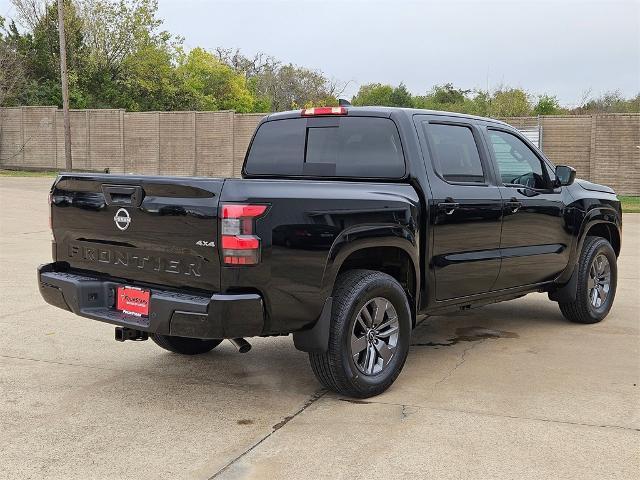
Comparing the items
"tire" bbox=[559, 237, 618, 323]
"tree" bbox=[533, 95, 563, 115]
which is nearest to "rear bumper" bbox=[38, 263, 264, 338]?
"tire" bbox=[559, 237, 618, 323]

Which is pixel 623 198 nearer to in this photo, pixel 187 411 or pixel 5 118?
pixel 187 411

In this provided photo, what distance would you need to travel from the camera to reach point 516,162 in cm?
642

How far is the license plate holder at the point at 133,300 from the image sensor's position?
4367 mm

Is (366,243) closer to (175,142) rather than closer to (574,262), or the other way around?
(574,262)

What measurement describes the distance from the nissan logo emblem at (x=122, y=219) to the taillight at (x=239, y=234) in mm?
750

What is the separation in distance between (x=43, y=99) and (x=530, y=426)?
132 ft

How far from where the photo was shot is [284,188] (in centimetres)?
431

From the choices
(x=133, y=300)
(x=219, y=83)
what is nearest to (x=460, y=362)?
(x=133, y=300)

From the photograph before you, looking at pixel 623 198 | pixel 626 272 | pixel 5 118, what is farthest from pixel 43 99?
pixel 626 272

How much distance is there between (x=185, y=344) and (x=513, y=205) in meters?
2.79

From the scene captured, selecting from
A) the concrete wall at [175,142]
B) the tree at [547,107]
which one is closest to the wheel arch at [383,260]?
the concrete wall at [175,142]

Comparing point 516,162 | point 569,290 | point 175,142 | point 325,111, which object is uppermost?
point 175,142

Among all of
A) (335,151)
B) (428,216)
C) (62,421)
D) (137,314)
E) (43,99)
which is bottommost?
(62,421)

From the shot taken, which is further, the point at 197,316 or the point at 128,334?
the point at 128,334
